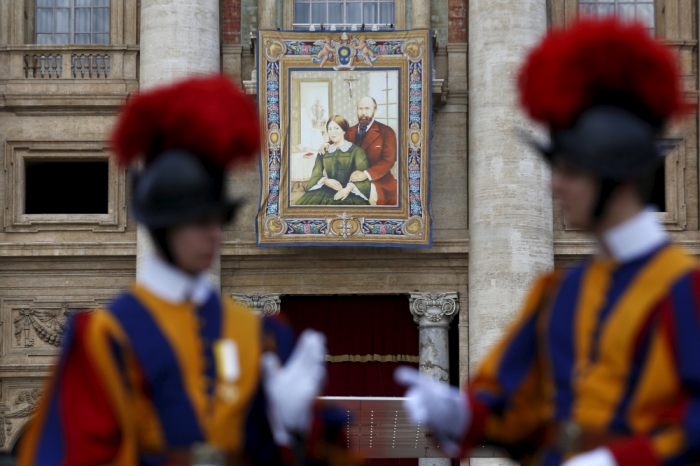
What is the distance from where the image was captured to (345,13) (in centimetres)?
2008

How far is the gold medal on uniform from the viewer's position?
4.48 metres

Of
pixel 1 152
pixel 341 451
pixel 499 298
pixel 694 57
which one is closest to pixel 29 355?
pixel 1 152

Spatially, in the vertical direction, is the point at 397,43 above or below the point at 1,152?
above

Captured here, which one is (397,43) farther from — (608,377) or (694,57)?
(608,377)

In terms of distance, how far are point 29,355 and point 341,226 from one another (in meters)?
4.66

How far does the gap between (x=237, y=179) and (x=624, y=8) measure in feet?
19.7

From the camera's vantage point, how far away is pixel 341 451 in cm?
474

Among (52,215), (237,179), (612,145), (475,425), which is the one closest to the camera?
(612,145)

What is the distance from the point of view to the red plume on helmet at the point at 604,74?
429 centimetres

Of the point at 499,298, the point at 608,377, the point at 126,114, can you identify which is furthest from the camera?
the point at 499,298

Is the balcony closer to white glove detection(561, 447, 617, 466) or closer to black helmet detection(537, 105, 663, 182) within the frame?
black helmet detection(537, 105, 663, 182)

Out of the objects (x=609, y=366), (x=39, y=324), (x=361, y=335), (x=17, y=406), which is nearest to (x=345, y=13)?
(x=361, y=335)

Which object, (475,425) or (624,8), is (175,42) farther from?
(475,425)

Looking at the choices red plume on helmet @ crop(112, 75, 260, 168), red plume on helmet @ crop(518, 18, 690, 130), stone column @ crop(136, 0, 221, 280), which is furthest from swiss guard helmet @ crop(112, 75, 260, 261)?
stone column @ crop(136, 0, 221, 280)
